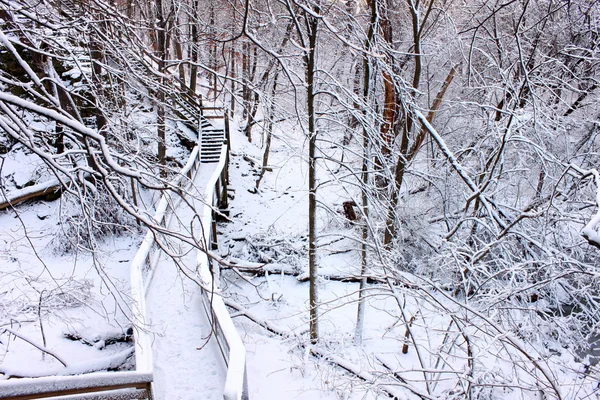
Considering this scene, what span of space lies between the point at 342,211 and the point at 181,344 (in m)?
10.4

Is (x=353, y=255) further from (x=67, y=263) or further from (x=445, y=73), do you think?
(x=67, y=263)

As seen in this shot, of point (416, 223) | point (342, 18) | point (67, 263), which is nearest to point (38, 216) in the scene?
point (67, 263)

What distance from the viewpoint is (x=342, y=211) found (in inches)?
626

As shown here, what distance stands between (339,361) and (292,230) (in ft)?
28.9

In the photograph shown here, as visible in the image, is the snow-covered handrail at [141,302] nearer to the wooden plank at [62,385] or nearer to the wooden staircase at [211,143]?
the wooden plank at [62,385]

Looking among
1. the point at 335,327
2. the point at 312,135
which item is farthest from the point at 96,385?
the point at 335,327

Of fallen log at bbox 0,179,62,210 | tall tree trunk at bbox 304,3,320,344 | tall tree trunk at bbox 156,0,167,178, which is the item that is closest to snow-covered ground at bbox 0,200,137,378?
fallen log at bbox 0,179,62,210

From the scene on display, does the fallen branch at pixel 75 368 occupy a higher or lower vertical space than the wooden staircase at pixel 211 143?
lower

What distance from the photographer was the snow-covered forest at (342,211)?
14.0 feet

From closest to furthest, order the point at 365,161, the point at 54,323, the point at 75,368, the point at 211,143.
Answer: the point at 75,368
the point at 54,323
the point at 365,161
the point at 211,143

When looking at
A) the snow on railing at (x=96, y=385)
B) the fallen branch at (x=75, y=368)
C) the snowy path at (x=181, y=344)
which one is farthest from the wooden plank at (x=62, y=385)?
the fallen branch at (x=75, y=368)

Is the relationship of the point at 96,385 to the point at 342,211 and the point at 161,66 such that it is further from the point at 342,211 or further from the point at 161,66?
the point at 342,211

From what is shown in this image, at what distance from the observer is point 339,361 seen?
805 centimetres

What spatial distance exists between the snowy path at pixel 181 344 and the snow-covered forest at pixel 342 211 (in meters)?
0.04
